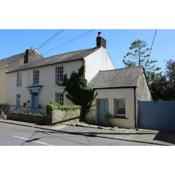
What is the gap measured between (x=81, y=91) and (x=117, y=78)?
11.0 feet

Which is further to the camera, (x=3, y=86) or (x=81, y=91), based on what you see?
(x=3, y=86)

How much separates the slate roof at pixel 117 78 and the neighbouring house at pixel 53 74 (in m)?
0.84

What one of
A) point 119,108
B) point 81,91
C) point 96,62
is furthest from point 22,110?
point 119,108

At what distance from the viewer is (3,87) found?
31.8 meters

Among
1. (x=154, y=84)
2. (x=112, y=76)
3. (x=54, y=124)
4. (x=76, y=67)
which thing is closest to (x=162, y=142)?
(x=54, y=124)

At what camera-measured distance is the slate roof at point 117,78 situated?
1891 cm

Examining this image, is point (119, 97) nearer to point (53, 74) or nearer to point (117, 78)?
point (117, 78)

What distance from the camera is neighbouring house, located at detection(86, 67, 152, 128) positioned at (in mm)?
18141

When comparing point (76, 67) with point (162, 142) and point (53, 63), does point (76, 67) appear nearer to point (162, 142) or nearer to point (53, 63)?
point (53, 63)

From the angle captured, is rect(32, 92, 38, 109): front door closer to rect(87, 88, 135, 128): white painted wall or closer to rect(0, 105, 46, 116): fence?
rect(0, 105, 46, 116): fence

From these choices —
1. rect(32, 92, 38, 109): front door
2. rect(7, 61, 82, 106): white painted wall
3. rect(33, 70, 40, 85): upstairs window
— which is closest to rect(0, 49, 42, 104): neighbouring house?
rect(7, 61, 82, 106): white painted wall

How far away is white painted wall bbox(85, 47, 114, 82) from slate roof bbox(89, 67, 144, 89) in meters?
0.57

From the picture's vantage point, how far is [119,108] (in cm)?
1917

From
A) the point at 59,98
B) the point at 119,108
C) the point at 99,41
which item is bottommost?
the point at 119,108
